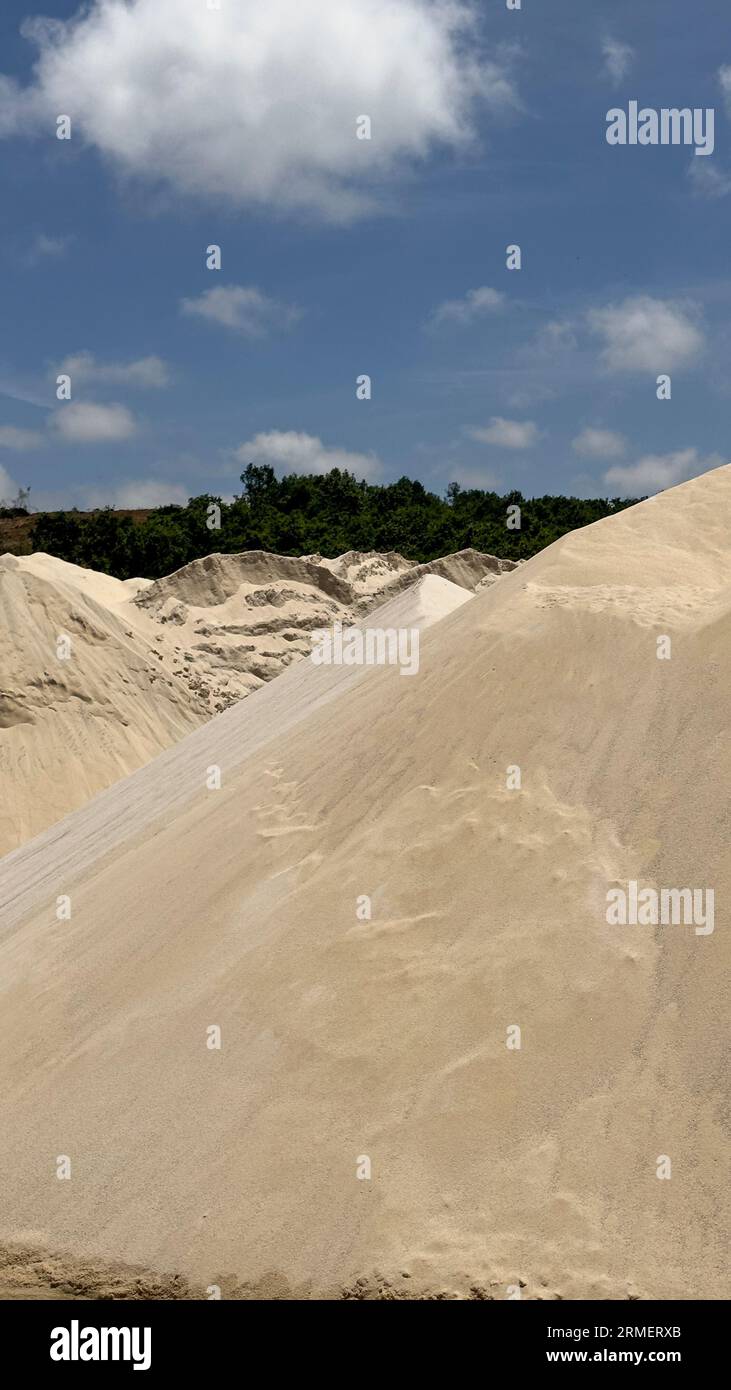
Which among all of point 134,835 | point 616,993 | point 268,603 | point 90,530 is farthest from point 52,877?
point 90,530

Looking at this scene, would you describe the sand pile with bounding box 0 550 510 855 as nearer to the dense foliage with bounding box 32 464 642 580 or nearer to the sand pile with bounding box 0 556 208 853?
the sand pile with bounding box 0 556 208 853

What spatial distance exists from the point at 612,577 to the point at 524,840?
3330mm

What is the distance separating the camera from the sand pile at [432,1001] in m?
5.78

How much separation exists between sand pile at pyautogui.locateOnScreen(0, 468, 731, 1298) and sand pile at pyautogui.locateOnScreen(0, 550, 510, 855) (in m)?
6.37

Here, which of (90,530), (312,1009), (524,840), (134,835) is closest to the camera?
(312,1009)

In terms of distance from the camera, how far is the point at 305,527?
39.1 m

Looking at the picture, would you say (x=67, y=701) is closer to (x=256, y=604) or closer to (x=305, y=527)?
(x=256, y=604)

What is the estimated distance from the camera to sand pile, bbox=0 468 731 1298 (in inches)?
227

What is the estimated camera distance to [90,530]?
40.3 m

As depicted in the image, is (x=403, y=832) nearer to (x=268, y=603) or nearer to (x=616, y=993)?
(x=616, y=993)

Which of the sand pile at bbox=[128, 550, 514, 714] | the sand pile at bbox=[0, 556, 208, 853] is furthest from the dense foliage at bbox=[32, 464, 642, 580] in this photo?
the sand pile at bbox=[0, 556, 208, 853]

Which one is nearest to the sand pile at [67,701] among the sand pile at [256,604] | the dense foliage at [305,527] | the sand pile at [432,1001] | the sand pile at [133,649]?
the sand pile at [133,649]

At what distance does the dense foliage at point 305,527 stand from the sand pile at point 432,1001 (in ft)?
91.5

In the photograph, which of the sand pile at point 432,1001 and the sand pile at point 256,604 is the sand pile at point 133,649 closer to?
the sand pile at point 256,604
